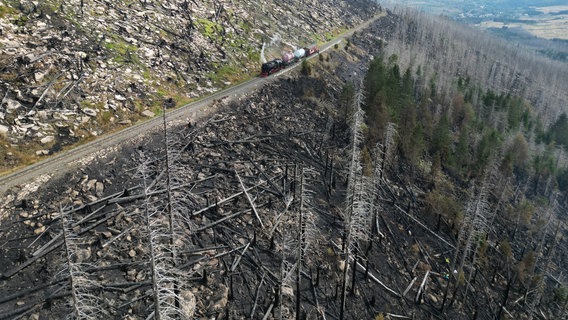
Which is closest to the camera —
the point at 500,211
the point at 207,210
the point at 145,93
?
the point at 207,210

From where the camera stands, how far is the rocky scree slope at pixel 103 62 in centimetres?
3922

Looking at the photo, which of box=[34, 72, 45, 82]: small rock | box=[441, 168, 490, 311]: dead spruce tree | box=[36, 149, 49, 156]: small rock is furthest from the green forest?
box=[34, 72, 45, 82]: small rock

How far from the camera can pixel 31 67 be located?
43.0 meters

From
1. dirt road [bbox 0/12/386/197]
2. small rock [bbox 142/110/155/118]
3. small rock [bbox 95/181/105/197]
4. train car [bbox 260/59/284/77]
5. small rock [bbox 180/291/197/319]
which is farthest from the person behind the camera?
train car [bbox 260/59/284/77]

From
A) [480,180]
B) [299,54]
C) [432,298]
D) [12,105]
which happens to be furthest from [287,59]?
[432,298]

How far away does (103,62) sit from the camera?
5044 centimetres

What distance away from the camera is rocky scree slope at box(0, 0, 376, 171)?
3922 cm

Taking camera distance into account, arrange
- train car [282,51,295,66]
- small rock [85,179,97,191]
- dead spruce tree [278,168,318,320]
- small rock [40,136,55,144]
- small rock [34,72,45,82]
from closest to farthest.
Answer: dead spruce tree [278,168,318,320]
small rock [85,179,97,191]
small rock [40,136,55,144]
small rock [34,72,45,82]
train car [282,51,295,66]

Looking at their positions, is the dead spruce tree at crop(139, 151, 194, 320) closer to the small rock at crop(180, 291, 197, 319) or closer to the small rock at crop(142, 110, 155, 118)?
the small rock at crop(180, 291, 197, 319)

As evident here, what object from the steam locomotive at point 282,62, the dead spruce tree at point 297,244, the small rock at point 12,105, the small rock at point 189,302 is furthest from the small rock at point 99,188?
the steam locomotive at point 282,62

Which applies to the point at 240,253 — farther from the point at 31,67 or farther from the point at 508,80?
the point at 508,80

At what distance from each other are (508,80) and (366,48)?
80146mm

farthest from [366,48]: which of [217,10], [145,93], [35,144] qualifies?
[35,144]

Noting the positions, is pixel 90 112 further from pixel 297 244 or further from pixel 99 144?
pixel 297 244
